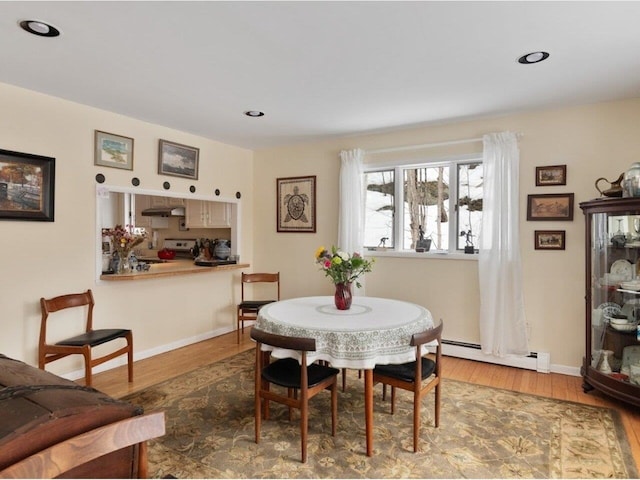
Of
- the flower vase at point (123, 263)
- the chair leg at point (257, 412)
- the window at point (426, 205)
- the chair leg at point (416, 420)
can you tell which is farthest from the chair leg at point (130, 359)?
the window at point (426, 205)

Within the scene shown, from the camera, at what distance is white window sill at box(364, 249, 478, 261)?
386 centimetres

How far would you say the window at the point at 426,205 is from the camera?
3922 mm

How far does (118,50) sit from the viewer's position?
2311mm

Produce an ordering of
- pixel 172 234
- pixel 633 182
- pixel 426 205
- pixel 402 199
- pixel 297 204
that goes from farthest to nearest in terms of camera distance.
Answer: pixel 172 234, pixel 297 204, pixel 402 199, pixel 426 205, pixel 633 182

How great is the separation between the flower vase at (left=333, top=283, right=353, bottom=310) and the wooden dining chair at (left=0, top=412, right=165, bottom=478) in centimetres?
186

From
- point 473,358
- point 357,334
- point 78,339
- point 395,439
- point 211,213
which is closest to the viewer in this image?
point 357,334

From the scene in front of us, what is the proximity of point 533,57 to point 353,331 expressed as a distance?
203 cm

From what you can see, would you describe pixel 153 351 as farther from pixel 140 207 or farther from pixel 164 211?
pixel 140 207

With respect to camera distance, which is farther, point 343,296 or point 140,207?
point 140,207

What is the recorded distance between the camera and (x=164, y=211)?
A: 5.66 metres

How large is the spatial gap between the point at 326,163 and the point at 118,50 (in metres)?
2.66

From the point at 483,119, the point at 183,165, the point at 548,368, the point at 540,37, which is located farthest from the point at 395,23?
the point at 548,368

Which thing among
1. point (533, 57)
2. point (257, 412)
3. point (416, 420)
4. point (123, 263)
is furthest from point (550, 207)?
point (123, 263)

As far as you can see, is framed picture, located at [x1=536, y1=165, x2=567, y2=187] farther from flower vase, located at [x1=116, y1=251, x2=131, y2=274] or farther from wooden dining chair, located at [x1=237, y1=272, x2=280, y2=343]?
flower vase, located at [x1=116, y1=251, x2=131, y2=274]
